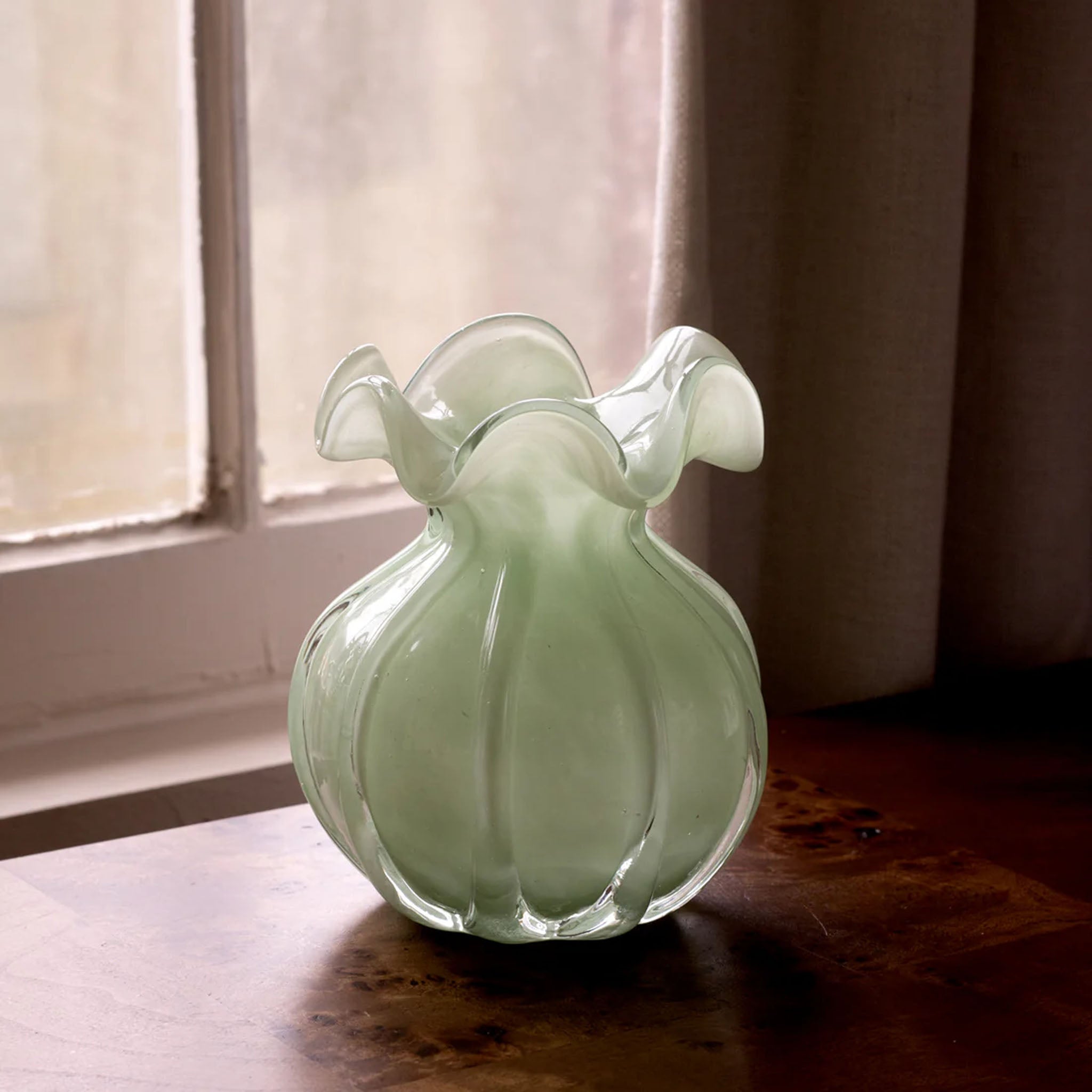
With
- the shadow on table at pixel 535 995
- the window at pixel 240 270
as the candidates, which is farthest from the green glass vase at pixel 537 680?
the window at pixel 240 270

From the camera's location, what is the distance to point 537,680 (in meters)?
0.64

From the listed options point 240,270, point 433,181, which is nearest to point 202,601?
point 240,270

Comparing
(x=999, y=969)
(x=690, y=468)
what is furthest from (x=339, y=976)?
(x=690, y=468)

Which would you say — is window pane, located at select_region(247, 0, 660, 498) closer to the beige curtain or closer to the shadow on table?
the beige curtain

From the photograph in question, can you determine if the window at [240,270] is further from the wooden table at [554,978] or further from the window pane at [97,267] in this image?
the wooden table at [554,978]

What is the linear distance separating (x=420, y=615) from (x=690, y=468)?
38 cm

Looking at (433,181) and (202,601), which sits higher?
(433,181)

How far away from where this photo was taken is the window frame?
1.11 metres

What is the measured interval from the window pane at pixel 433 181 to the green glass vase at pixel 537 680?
52 cm

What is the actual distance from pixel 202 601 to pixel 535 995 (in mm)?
584

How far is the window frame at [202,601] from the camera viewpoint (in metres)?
1.11

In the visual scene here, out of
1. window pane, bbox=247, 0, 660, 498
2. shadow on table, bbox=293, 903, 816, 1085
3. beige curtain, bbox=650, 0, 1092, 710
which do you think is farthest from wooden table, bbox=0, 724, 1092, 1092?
window pane, bbox=247, 0, 660, 498

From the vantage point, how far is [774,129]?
1050mm

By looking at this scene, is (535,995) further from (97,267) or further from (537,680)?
(97,267)
